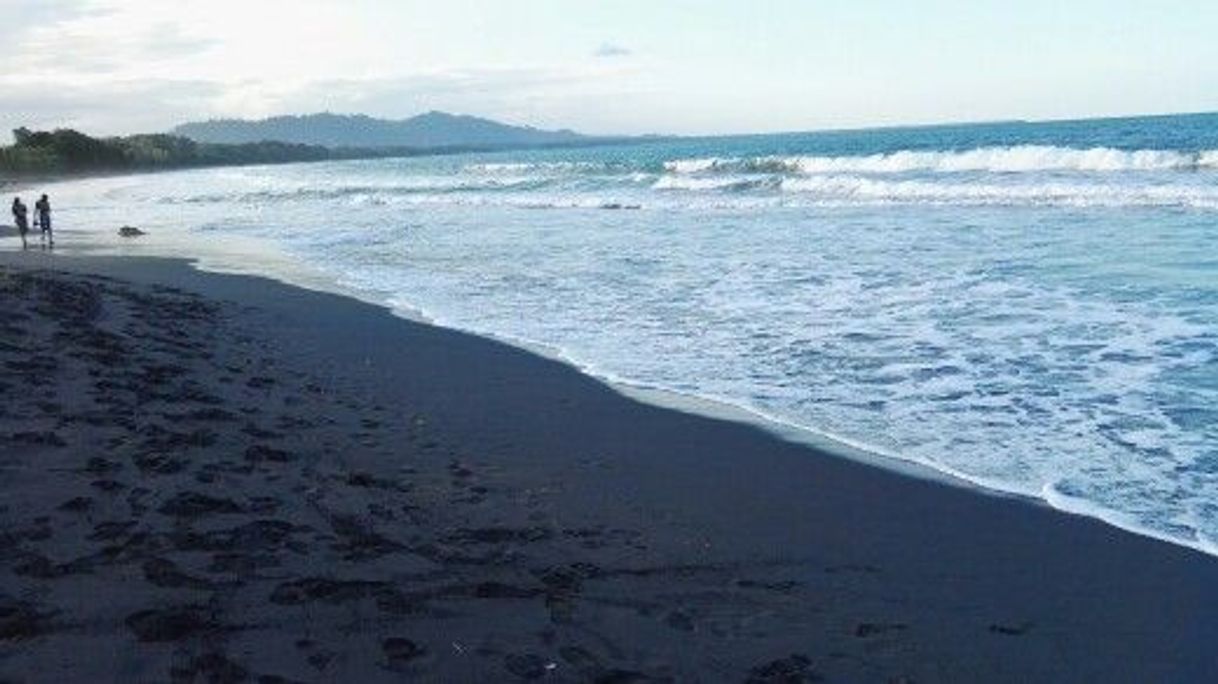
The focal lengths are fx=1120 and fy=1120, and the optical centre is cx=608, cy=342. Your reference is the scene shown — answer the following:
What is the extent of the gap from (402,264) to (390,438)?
1461 cm

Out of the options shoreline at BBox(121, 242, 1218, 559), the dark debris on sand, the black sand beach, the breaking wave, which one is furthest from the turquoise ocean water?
the breaking wave

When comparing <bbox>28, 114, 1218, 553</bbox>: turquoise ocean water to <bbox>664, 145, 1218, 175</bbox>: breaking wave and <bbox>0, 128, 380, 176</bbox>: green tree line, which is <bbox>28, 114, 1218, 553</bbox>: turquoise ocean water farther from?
<bbox>0, 128, 380, 176</bbox>: green tree line

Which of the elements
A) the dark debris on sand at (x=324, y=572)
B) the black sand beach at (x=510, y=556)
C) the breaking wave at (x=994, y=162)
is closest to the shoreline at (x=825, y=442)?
the black sand beach at (x=510, y=556)

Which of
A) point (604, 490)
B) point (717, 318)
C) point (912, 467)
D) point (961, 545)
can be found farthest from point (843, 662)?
point (717, 318)

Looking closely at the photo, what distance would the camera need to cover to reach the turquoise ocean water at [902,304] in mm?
8008

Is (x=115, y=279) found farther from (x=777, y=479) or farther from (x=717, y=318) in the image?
(x=777, y=479)

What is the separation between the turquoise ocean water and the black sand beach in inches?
37.3

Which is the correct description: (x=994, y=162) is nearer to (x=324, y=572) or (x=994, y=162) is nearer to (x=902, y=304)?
(x=902, y=304)

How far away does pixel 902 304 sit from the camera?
46.7 feet

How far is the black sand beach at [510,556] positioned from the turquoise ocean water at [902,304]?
0.95 metres

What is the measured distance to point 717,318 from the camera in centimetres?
1395

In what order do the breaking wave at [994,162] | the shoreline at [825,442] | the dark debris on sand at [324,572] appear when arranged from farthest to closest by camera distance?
1. the breaking wave at [994,162]
2. the shoreline at [825,442]
3. the dark debris on sand at [324,572]

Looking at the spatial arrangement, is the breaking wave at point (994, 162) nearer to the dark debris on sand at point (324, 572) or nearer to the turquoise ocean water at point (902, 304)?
the turquoise ocean water at point (902, 304)

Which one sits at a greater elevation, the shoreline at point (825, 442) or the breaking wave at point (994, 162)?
the breaking wave at point (994, 162)
